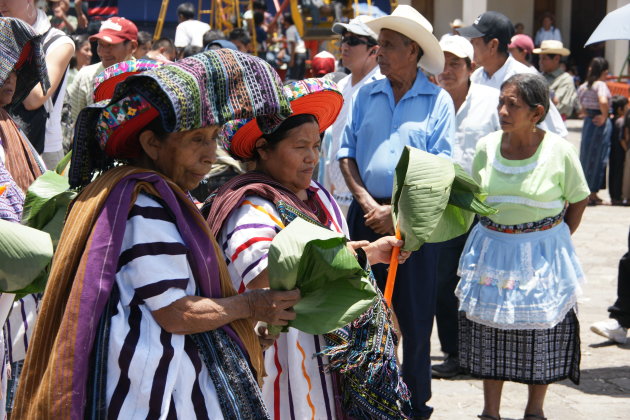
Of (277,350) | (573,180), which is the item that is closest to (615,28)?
(573,180)

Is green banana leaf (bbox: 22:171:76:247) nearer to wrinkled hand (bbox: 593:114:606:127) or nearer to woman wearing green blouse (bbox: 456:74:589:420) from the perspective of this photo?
woman wearing green blouse (bbox: 456:74:589:420)

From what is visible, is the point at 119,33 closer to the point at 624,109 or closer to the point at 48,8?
the point at 48,8

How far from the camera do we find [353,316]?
2.91 meters

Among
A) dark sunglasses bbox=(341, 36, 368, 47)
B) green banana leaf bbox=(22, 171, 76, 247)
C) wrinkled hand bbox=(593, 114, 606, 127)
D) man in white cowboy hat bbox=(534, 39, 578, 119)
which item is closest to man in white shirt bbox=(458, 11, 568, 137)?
dark sunglasses bbox=(341, 36, 368, 47)

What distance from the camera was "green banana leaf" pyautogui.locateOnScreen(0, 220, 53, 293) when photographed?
9.20 feet

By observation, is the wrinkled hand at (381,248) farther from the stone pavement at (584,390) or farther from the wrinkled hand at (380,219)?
the stone pavement at (584,390)

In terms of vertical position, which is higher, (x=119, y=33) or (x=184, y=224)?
(x=119, y=33)

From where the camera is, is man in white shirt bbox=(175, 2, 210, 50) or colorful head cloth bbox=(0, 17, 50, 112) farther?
man in white shirt bbox=(175, 2, 210, 50)

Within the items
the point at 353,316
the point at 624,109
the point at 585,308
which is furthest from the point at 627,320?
the point at 624,109

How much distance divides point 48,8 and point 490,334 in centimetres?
942

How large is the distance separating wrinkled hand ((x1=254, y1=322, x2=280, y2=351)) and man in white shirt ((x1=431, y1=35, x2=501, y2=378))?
320 centimetres

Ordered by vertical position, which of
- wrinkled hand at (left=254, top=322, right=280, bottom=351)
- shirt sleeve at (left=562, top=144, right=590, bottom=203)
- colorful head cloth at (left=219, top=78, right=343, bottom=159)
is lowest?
wrinkled hand at (left=254, top=322, right=280, bottom=351)

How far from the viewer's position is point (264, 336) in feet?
10.6

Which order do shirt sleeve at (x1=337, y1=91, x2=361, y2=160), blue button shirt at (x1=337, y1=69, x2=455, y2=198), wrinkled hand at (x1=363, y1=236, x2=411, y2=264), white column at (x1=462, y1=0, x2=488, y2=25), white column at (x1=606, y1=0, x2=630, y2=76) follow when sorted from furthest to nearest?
white column at (x1=462, y1=0, x2=488, y2=25), white column at (x1=606, y1=0, x2=630, y2=76), shirt sleeve at (x1=337, y1=91, x2=361, y2=160), blue button shirt at (x1=337, y1=69, x2=455, y2=198), wrinkled hand at (x1=363, y1=236, x2=411, y2=264)
